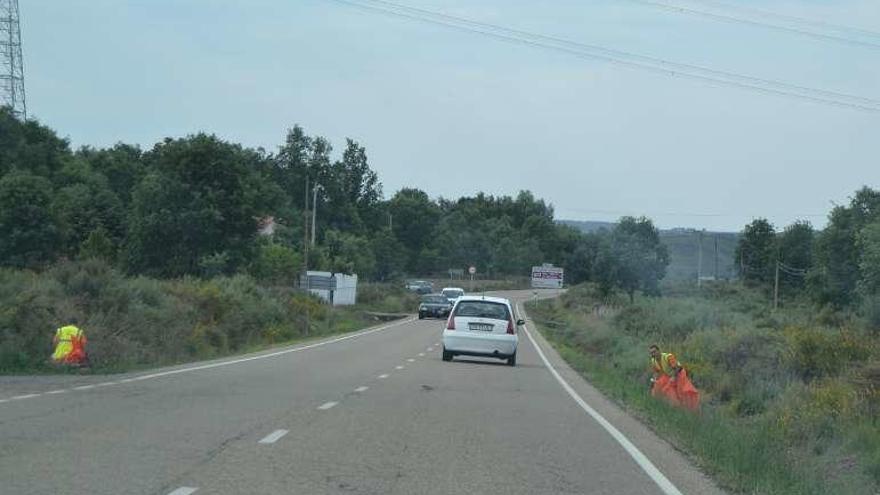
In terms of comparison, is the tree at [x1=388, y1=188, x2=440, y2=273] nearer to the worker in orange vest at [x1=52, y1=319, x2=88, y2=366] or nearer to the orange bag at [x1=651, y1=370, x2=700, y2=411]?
the worker in orange vest at [x1=52, y1=319, x2=88, y2=366]

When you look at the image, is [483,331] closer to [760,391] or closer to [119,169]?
[760,391]

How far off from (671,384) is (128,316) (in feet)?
57.0

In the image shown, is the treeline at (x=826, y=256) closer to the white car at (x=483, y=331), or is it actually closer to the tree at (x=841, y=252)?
the tree at (x=841, y=252)

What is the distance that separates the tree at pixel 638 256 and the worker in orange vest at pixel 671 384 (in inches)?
2319

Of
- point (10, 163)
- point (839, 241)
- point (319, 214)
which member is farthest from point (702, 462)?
point (319, 214)

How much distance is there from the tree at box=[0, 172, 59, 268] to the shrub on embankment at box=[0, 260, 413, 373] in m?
16.7

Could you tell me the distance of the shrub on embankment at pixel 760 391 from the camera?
12.9 meters

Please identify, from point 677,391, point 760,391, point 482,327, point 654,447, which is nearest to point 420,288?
point 482,327

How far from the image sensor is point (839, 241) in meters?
77.0

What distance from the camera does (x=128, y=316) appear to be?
3375 cm

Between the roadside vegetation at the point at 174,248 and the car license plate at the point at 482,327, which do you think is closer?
the car license plate at the point at 482,327

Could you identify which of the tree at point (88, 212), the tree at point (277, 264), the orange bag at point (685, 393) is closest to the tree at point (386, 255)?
the tree at point (277, 264)

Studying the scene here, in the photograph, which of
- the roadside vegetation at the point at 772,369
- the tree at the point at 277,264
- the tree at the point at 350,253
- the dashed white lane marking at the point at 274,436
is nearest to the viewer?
the dashed white lane marking at the point at 274,436

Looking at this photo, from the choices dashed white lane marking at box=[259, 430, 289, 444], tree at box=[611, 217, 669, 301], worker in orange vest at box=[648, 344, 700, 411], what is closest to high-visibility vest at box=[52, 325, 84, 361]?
worker in orange vest at box=[648, 344, 700, 411]
